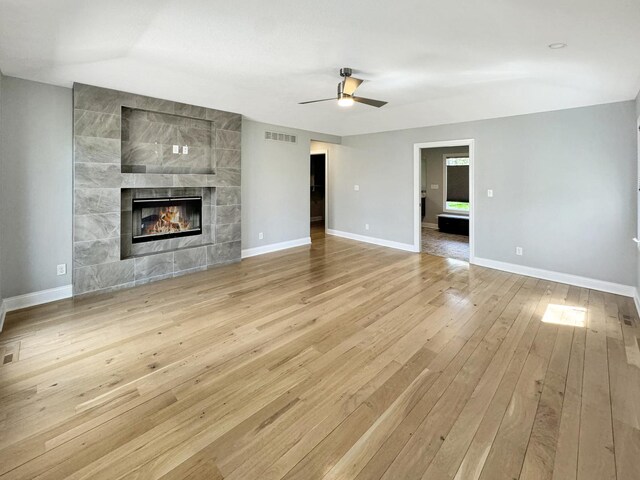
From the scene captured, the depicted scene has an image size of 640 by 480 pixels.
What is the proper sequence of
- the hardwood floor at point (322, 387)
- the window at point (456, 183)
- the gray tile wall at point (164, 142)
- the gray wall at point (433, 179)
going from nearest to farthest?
the hardwood floor at point (322, 387), the gray tile wall at point (164, 142), the window at point (456, 183), the gray wall at point (433, 179)

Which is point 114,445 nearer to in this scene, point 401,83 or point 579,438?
point 579,438

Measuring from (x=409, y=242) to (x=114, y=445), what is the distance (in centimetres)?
596

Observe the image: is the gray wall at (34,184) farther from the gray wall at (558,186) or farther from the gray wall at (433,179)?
the gray wall at (433,179)

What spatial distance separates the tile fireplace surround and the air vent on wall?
0.82 m

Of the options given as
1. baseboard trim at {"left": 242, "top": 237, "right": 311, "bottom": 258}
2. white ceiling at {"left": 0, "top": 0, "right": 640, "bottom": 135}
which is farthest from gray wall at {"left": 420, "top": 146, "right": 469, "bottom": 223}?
white ceiling at {"left": 0, "top": 0, "right": 640, "bottom": 135}

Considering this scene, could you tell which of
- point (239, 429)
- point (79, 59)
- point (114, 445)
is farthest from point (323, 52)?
point (114, 445)

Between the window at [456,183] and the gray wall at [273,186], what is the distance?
164 inches

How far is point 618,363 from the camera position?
8.39ft

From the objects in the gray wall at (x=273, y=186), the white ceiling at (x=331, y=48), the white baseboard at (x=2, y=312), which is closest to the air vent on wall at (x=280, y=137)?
the gray wall at (x=273, y=186)

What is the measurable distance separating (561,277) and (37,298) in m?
7.02

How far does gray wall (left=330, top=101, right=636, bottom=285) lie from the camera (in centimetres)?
418

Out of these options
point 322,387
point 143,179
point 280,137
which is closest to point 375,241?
point 280,137

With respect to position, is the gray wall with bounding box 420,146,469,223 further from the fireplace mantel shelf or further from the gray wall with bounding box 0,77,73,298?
the gray wall with bounding box 0,77,73,298

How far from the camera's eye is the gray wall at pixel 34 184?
354 centimetres
